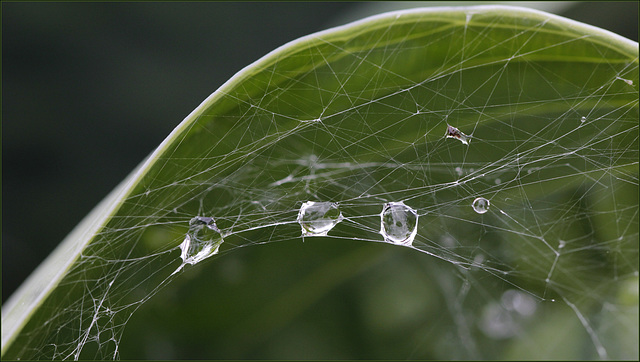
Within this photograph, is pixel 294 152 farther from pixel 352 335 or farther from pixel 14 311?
pixel 14 311

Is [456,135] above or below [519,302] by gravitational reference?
above

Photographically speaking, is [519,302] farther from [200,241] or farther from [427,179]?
[200,241]

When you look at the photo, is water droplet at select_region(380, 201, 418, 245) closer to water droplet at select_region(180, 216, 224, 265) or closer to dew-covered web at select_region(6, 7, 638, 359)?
dew-covered web at select_region(6, 7, 638, 359)

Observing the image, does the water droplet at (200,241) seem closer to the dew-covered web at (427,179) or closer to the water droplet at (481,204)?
the dew-covered web at (427,179)

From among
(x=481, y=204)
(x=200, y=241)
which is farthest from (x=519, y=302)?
(x=200, y=241)

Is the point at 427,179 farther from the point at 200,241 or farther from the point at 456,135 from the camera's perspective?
the point at 200,241
